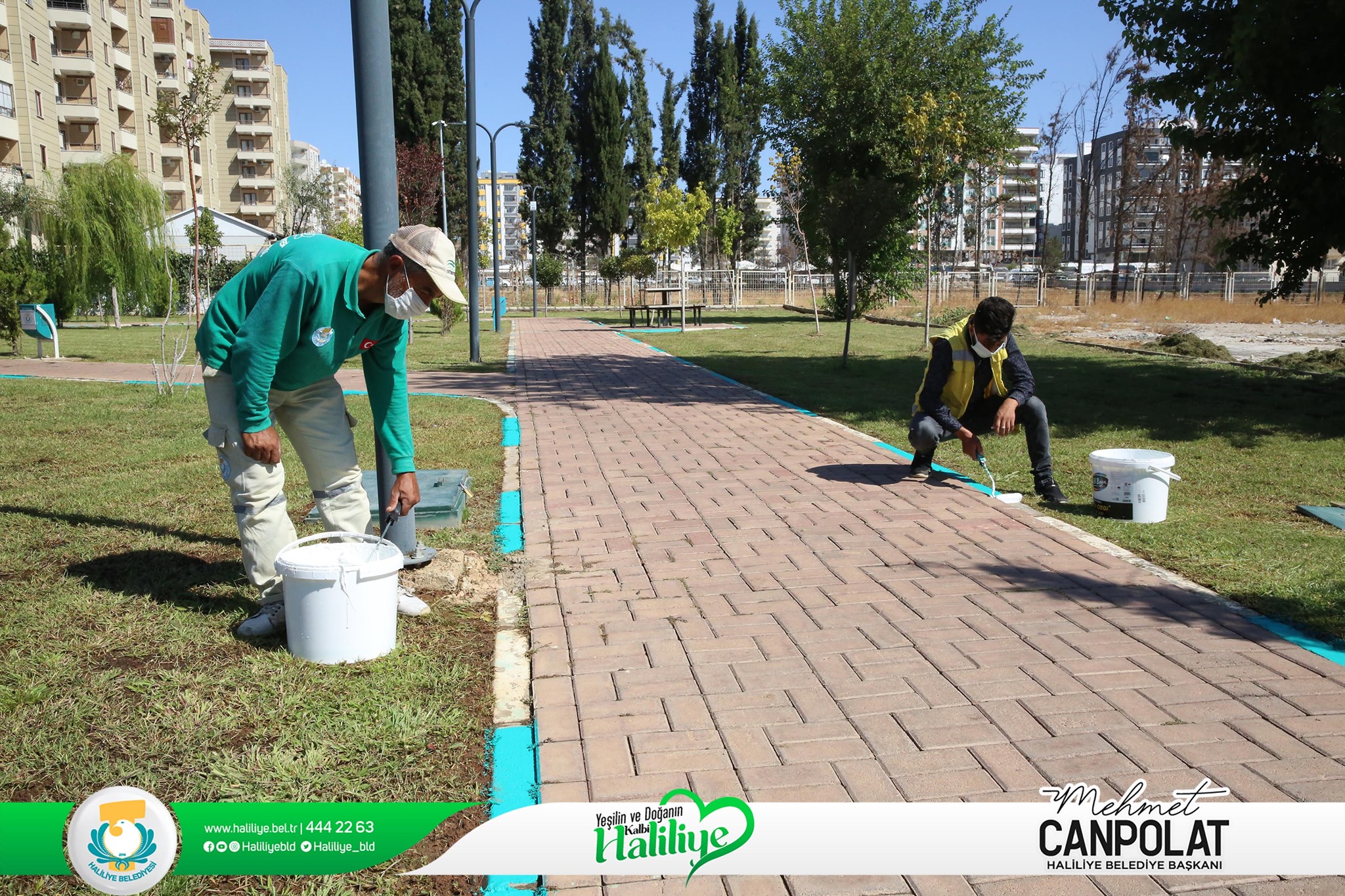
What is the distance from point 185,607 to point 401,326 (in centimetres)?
163

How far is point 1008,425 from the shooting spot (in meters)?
6.45

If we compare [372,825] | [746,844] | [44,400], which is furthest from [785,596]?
[44,400]

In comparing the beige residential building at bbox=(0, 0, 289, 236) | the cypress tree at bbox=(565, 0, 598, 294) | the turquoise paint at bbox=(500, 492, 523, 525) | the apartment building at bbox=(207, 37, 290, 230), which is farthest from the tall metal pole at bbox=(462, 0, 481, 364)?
the apartment building at bbox=(207, 37, 290, 230)

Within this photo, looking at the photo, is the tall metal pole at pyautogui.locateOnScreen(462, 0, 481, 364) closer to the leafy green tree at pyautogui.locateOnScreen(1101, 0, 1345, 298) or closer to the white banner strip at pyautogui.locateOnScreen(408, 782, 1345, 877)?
the leafy green tree at pyautogui.locateOnScreen(1101, 0, 1345, 298)

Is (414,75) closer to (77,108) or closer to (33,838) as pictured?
(77,108)

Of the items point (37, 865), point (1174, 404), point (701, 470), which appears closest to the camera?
point (37, 865)

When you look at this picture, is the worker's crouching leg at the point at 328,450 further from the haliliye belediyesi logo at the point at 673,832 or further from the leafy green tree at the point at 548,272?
the leafy green tree at the point at 548,272

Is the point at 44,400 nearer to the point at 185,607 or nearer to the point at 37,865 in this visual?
the point at 185,607

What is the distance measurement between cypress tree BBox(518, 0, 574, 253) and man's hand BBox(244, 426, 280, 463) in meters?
50.8

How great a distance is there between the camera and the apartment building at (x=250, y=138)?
8406 centimetres

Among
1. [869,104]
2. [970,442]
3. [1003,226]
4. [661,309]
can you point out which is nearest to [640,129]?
[661,309]

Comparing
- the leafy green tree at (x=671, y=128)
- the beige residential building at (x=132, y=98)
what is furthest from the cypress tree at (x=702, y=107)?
the beige residential building at (x=132, y=98)

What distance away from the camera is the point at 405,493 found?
13.2ft

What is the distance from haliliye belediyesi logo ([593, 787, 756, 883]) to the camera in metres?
2.53
